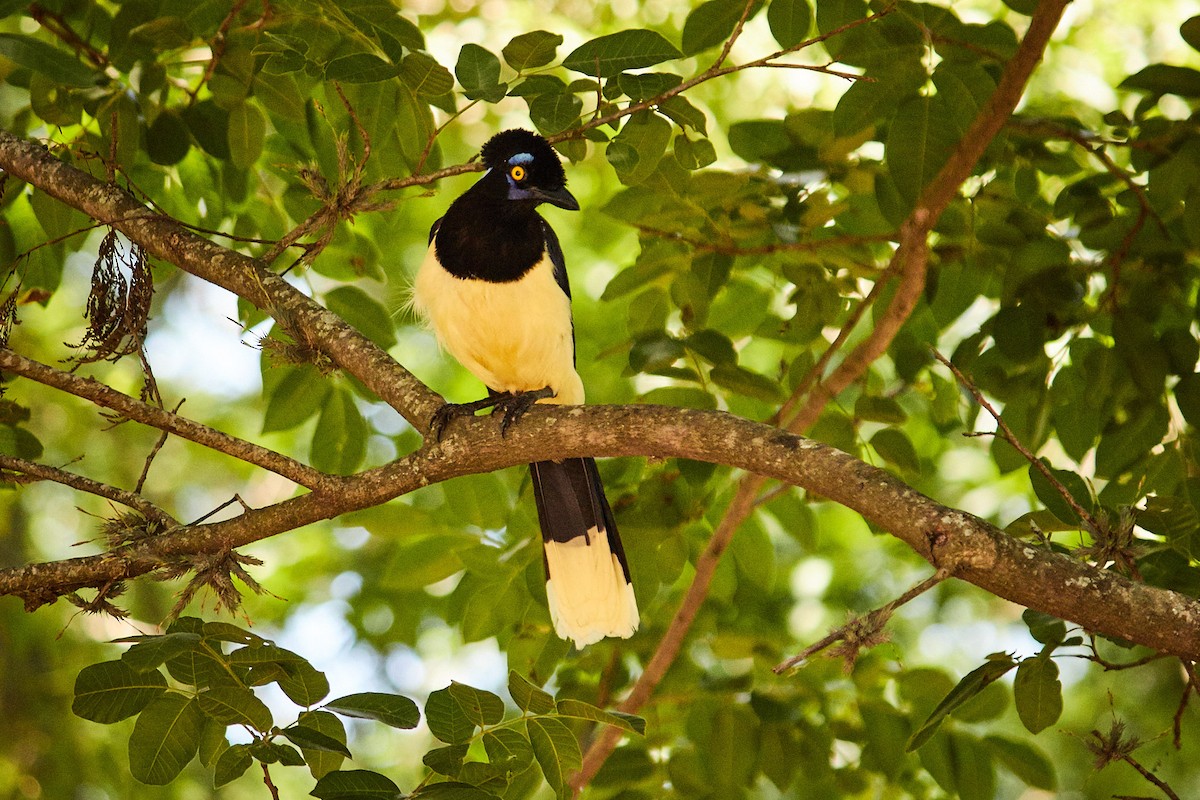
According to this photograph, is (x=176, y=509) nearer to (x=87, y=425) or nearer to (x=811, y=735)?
(x=87, y=425)

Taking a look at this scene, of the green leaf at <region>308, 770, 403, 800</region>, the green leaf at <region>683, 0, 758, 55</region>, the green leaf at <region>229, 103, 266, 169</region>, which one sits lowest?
the green leaf at <region>308, 770, 403, 800</region>

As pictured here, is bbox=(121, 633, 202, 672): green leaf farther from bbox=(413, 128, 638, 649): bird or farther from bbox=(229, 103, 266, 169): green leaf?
bbox=(229, 103, 266, 169): green leaf

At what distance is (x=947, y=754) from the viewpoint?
3664 millimetres

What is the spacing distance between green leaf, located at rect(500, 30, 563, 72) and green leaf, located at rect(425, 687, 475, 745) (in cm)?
160

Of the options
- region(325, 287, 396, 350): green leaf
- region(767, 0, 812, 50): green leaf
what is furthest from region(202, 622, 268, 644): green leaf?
region(767, 0, 812, 50): green leaf

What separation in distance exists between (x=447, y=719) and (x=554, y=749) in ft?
0.80

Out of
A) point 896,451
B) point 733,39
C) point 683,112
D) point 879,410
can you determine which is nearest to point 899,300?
point 879,410

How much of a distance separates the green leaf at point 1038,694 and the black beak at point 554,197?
94.4 inches

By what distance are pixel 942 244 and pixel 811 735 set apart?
1.87 m

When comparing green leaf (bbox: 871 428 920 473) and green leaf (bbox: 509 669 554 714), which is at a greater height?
green leaf (bbox: 871 428 920 473)

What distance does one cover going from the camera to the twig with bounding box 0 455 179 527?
8.42 ft

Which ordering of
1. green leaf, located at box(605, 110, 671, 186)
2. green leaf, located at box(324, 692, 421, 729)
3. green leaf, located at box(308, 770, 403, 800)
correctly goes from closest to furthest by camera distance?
green leaf, located at box(308, 770, 403, 800), green leaf, located at box(324, 692, 421, 729), green leaf, located at box(605, 110, 671, 186)

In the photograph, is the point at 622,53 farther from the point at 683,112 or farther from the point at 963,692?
the point at 963,692

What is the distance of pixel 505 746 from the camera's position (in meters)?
2.26
